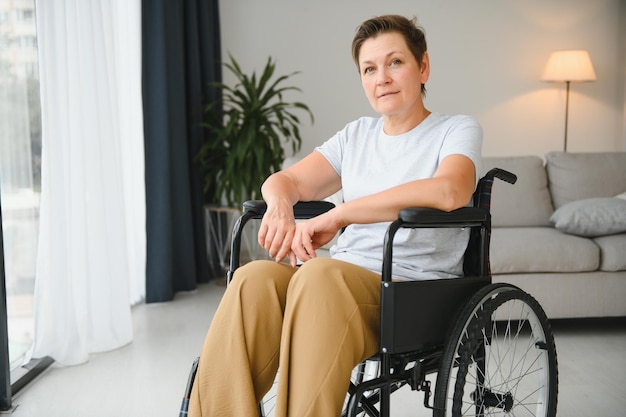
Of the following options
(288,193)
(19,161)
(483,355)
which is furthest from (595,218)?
(19,161)

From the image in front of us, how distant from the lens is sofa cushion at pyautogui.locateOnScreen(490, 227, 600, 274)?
309 cm

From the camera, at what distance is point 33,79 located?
2.65 m

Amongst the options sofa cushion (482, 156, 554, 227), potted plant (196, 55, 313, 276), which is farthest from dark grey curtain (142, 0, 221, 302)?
sofa cushion (482, 156, 554, 227)

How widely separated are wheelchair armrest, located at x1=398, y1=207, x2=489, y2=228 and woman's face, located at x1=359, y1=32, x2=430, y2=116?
342 mm

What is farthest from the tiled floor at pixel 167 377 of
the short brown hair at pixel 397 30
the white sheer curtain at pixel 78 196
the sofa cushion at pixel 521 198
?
the short brown hair at pixel 397 30

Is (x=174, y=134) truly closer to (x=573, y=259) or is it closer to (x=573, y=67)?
(x=573, y=259)

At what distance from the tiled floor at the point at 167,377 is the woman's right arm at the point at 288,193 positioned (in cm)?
83

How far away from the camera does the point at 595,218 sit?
10.4ft

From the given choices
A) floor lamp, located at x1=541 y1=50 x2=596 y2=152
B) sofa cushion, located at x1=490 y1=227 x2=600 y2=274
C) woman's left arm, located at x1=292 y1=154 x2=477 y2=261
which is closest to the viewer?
woman's left arm, located at x1=292 y1=154 x2=477 y2=261

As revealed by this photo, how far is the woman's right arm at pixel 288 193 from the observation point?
5.58 ft

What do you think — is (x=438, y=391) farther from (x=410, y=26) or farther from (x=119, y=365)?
(x=119, y=365)

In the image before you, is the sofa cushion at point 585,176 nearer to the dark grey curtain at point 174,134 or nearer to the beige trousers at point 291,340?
the dark grey curtain at point 174,134

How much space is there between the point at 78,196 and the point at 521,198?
213 cm

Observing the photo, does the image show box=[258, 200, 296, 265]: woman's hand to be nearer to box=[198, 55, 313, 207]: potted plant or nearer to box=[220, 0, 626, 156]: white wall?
box=[198, 55, 313, 207]: potted plant
